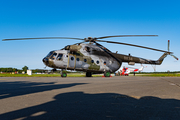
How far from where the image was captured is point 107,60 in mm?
21750

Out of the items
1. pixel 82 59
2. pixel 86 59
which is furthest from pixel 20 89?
pixel 86 59

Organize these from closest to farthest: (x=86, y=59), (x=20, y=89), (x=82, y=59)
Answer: (x=20, y=89), (x=82, y=59), (x=86, y=59)

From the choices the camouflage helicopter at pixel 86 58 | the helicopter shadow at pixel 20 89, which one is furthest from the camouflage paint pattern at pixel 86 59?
the helicopter shadow at pixel 20 89

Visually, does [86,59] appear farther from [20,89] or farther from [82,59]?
[20,89]

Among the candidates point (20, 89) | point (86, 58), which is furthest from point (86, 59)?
point (20, 89)

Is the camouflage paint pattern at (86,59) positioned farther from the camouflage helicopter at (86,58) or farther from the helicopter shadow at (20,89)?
the helicopter shadow at (20,89)

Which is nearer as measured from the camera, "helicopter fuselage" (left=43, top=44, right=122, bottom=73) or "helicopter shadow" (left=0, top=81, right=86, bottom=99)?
"helicopter shadow" (left=0, top=81, right=86, bottom=99)

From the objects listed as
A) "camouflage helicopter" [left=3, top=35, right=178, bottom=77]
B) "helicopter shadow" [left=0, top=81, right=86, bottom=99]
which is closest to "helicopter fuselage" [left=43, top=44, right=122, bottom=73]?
"camouflage helicopter" [left=3, top=35, right=178, bottom=77]

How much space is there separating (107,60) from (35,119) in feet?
61.4

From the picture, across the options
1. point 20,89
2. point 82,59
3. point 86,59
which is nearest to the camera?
point 20,89

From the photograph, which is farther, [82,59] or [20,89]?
[82,59]

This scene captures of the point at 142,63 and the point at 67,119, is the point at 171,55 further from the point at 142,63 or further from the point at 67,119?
the point at 67,119

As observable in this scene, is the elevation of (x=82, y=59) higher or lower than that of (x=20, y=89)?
higher

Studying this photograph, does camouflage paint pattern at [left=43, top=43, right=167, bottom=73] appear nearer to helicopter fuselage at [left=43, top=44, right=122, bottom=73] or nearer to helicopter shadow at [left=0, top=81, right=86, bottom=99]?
helicopter fuselage at [left=43, top=44, right=122, bottom=73]
